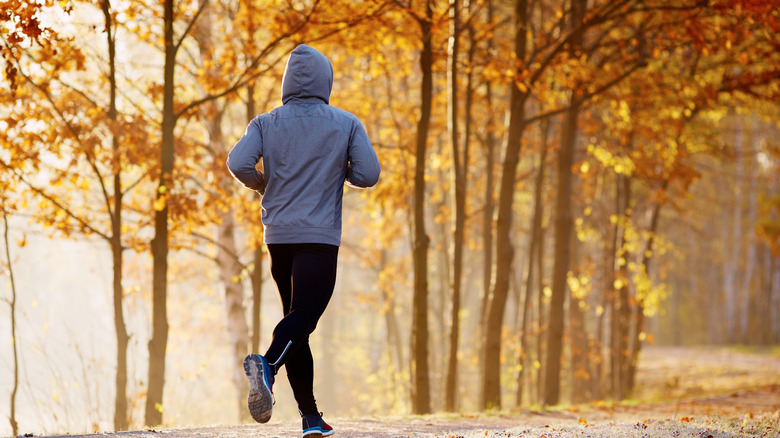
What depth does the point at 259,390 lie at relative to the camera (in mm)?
3564

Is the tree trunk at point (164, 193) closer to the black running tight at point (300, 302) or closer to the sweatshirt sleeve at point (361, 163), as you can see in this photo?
the black running tight at point (300, 302)

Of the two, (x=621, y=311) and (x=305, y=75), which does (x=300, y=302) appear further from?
(x=621, y=311)

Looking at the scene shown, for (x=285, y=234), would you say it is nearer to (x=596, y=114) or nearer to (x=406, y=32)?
(x=406, y=32)

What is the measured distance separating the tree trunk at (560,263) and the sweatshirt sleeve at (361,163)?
7.99 m

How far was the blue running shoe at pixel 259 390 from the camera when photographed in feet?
11.7

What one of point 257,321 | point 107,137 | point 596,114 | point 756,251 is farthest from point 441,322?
point 756,251

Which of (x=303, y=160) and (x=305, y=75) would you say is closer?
(x=303, y=160)

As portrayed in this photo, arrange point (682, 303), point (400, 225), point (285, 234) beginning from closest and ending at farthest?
point (285, 234) < point (400, 225) < point (682, 303)

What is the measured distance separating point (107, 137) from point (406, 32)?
3.61 m

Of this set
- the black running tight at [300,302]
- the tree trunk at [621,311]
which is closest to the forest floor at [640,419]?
the black running tight at [300,302]

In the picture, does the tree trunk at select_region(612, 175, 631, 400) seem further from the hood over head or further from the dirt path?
the hood over head

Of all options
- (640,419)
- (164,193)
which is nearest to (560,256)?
(640,419)

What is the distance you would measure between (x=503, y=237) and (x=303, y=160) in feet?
21.5

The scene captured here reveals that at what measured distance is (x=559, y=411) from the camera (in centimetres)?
A: 888
